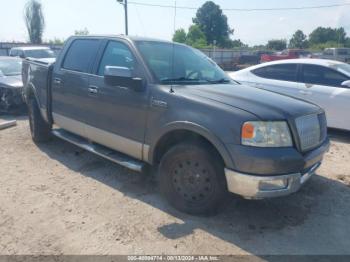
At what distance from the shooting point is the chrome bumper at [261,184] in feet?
10.7

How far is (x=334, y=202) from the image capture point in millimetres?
4254

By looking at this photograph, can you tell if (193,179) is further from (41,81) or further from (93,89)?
(41,81)

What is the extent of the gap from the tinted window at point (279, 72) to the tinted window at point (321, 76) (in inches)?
9.3

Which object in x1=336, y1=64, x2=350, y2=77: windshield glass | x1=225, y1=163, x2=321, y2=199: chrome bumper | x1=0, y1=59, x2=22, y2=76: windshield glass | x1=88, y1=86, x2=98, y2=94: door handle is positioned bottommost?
x1=225, y1=163, x2=321, y2=199: chrome bumper

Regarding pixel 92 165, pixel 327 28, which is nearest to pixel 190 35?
pixel 327 28

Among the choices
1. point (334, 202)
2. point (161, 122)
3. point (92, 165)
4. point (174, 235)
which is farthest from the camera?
point (92, 165)

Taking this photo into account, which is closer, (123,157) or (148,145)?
(148,145)

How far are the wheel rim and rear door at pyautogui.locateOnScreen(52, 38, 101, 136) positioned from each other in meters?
1.74

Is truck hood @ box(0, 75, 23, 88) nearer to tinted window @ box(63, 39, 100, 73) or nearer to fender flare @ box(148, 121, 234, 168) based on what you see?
tinted window @ box(63, 39, 100, 73)

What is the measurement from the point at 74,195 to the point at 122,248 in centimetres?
134

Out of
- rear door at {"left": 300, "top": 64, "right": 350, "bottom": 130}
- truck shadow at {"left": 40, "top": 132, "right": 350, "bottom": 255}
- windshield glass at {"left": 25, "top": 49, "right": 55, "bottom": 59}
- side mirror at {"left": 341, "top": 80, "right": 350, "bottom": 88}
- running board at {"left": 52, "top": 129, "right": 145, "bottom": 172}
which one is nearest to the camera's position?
truck shadow at {"left": 40, "top": 132, "right": 350, "bottom": 255}

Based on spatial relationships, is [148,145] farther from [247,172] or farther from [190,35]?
[190,35]

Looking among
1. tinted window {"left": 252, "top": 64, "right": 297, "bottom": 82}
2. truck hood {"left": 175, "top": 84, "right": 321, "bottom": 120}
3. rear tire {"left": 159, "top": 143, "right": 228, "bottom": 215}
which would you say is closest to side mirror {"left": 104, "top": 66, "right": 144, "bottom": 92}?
truck hood {"left": 175, "top": 84, "right": 321, "bottom": 120}

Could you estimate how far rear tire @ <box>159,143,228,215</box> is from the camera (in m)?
3.54
